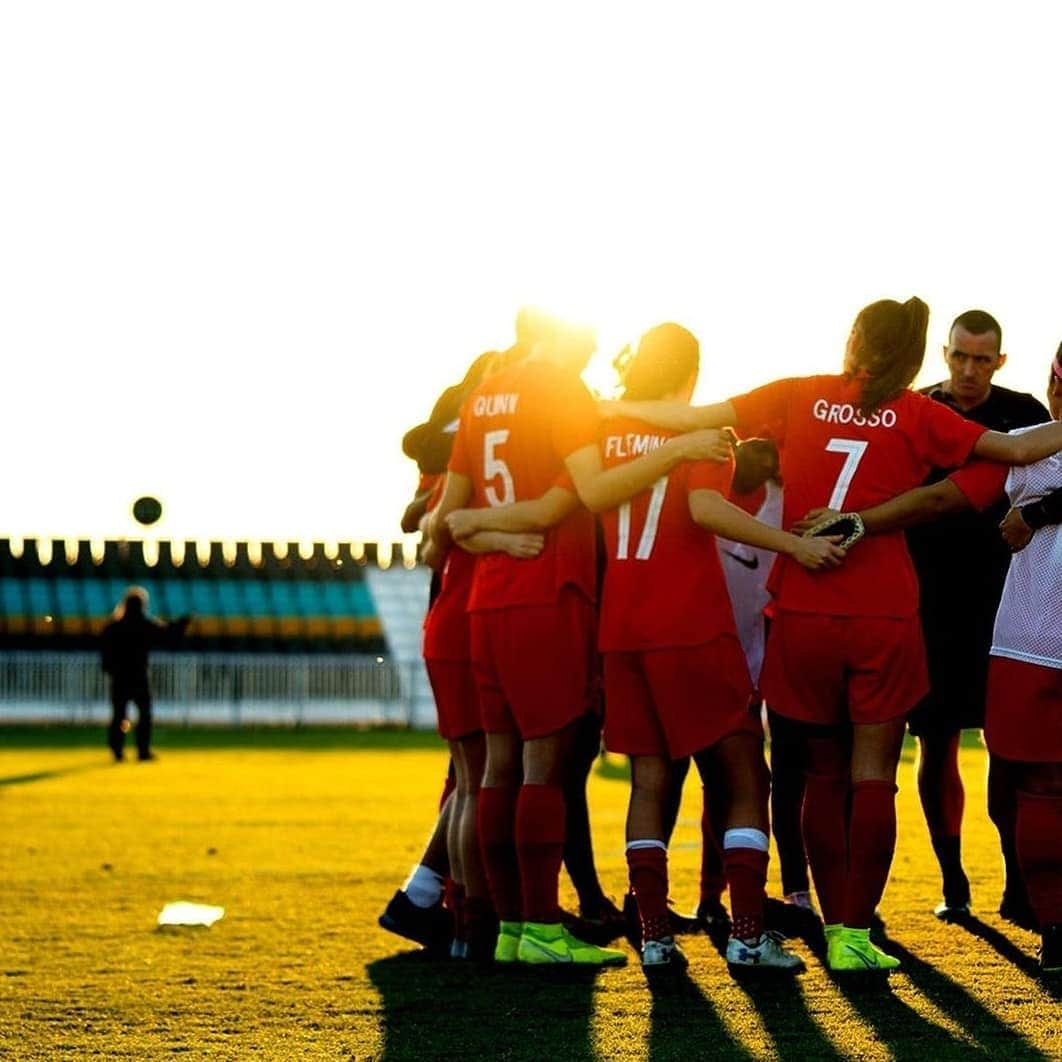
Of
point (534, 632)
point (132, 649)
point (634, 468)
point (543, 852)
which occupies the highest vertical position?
point (634, 468)

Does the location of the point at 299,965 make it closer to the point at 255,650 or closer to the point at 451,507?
the point at 451,507

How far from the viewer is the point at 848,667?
19.6ft

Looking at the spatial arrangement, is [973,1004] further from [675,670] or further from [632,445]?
[632,445]

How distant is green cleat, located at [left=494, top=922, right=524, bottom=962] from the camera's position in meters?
6.46

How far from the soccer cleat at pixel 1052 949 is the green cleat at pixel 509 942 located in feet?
5.12

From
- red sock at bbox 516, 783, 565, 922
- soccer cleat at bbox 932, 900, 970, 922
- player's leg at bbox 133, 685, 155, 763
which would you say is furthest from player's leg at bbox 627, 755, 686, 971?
player's leg at bbox 133, 685, 155, 763

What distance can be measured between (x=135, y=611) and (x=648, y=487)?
61.5 feet

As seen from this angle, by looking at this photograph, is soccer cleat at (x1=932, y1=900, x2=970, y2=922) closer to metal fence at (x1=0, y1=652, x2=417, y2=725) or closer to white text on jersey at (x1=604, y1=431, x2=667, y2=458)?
white text on jersey at (x1=604, y1=431, x2=667, y2=458)

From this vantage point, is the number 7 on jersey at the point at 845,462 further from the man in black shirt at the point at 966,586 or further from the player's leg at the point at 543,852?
the man in black shirt at the point at 966,586

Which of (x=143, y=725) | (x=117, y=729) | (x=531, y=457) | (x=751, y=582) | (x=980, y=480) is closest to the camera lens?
(x=980, y=480)

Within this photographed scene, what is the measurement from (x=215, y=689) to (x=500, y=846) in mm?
28534

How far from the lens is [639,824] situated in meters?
6.16

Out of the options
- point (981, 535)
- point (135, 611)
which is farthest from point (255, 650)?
point (981, 535)

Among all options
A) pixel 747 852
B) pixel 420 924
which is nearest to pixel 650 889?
pixel 747 852
